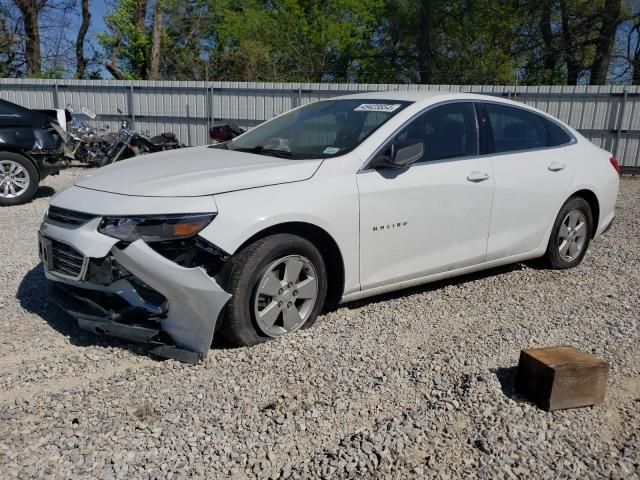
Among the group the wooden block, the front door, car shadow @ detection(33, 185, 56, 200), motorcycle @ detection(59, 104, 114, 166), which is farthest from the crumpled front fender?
motorcycle @ detection(59, 104, 114, 166)

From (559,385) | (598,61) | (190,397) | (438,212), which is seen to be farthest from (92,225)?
(598,61)

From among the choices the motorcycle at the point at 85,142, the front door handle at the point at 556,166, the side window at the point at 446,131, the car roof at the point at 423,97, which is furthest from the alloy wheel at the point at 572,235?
the motorcycle at the point at 85,142

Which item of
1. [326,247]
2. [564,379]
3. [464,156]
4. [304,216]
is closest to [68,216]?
[304,216]

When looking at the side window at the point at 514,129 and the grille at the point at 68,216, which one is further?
the side window at the point at 514,129

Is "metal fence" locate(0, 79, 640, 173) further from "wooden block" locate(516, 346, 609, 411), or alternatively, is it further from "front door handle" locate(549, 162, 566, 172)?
"wooden block" locate(516, 346, 609, 411)

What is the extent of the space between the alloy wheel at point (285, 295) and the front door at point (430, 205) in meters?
0.43

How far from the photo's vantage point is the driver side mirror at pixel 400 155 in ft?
12.9

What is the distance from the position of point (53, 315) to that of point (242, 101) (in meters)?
11.9

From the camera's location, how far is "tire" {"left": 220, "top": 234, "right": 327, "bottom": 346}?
341cm

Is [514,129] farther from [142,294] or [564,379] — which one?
[142,294]

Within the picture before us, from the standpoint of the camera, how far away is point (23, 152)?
8430mm

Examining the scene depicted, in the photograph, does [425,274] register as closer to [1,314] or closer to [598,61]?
[1,314]

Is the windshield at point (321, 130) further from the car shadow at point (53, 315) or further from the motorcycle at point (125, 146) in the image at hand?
the motorcycle at point (125, 146)

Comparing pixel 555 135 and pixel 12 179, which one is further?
pixel 12 179
